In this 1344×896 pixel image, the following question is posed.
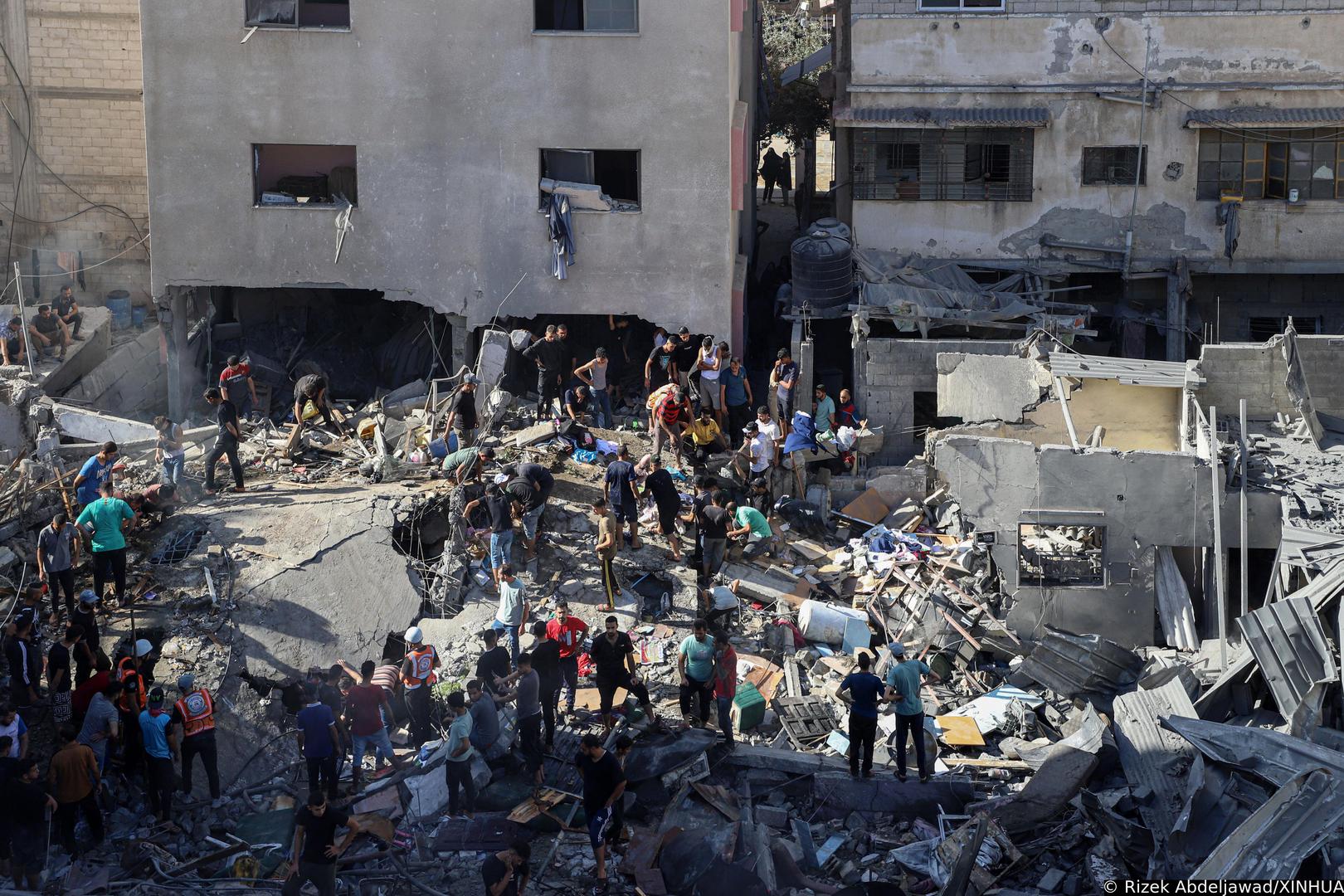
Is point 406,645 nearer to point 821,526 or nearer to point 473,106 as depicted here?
point 821,526

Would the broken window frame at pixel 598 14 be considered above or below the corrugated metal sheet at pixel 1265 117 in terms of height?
above

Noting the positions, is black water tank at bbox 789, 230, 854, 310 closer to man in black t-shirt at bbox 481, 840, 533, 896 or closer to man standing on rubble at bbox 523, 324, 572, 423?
man standing on rubble at bbox 523, 324, 572, 423

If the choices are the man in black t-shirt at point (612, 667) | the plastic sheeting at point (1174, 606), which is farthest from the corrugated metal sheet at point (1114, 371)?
the man in black t-shirt at point (612, 667)

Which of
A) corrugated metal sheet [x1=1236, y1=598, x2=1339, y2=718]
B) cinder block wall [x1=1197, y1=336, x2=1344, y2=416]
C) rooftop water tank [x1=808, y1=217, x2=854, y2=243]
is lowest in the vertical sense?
corrugated metal sheet [x1=1236, y1=598, x2=1339, y2=718]

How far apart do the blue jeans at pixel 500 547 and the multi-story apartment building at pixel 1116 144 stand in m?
11.5

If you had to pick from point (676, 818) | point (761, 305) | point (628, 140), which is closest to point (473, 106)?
Answer: point (628, 140)

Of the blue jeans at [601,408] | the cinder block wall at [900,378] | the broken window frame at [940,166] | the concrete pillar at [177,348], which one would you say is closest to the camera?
the blue jeans at [601,408]

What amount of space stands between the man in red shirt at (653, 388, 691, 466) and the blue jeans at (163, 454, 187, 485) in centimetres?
576

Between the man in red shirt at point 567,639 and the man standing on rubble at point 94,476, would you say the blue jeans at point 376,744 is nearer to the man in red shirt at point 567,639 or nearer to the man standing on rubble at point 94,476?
the man in red shirt at point 567,639

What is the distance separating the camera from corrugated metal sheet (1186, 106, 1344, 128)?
965 inches

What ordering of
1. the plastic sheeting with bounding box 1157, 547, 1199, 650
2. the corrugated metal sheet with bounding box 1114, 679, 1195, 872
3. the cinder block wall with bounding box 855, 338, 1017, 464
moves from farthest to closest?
1. the cinder block wall with bounding box 855, 338, 1017, 464
2. the plastic sheeting with bounding box 1157, 547, 1199, 650
3. the corrugated metal sheet with bounding box 1114, 679, 1195, 872

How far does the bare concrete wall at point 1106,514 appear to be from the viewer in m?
17.5

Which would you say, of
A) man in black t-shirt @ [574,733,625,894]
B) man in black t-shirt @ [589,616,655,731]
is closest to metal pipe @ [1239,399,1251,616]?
man in black t-shirt @ [589,616,655,731]

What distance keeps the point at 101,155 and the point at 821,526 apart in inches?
584
